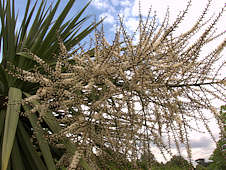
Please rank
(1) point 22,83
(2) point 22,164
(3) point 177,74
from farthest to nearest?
(1) point 22,83
(2) point 22,164
(3) point 177,74

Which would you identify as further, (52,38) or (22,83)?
A: (52,38)

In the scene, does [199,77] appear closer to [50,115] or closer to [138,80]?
[138,80]

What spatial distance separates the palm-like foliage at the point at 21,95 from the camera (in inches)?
60.4

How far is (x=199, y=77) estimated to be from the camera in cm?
123

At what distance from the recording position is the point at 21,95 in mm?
1784

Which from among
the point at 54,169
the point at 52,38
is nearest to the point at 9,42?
the point at 52,38

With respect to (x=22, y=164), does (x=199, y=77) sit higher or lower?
higher

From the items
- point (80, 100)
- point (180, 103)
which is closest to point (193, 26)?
point (180, 103)

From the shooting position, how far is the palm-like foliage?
154 cm

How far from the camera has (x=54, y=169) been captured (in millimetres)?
1438

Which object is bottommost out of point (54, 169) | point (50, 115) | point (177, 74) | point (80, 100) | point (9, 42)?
point (54, 169)

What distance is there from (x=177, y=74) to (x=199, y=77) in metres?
0.14

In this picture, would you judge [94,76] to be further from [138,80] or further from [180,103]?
[180,103]

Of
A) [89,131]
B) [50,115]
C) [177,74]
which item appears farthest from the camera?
[50,115]
